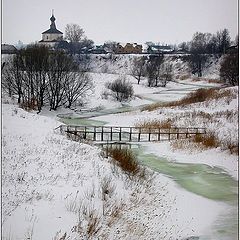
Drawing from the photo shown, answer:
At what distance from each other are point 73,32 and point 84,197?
1.91 metres

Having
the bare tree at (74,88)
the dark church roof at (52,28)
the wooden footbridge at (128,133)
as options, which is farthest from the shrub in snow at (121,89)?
the dark church roof at (52,28)

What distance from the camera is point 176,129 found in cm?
803

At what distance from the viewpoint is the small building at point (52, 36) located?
4285 millimetres

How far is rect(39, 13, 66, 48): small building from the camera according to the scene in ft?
14.1

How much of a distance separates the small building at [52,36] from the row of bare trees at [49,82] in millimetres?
1726

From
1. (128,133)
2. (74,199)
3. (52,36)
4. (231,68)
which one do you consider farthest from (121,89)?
(74,199)

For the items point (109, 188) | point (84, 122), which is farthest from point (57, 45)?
point (84, 122)

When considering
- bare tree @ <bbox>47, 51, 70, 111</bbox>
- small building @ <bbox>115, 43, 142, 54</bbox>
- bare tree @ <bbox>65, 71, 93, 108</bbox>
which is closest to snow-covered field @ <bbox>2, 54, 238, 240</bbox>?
small building @ <bbox>115, 43, 142, 54</bbox>

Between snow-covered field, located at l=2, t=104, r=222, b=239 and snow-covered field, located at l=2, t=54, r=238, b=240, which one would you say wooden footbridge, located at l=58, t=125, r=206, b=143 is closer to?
snow-covered field, located at l=2, t=54, r=238, b=240

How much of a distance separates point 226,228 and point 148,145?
3.71 m

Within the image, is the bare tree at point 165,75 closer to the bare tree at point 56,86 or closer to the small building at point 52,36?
the bare tree at point 56,86

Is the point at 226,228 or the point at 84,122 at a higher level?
the point at 84,122

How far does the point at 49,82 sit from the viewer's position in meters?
9.61

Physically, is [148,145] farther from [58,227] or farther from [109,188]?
[58,227]
